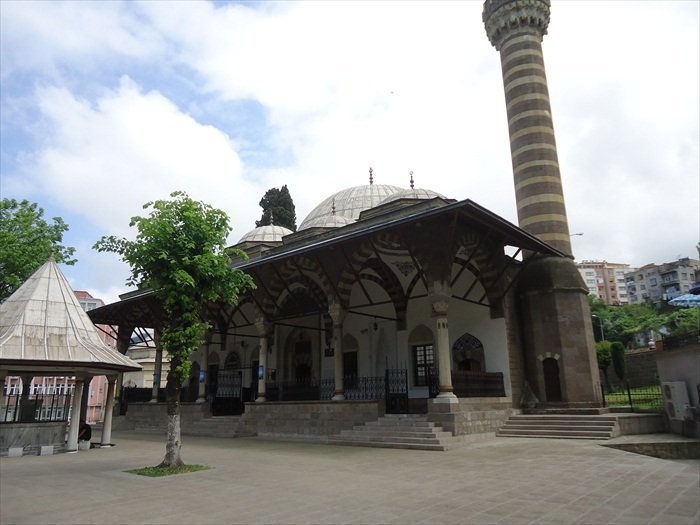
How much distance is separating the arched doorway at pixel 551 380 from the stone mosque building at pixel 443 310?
0.03m

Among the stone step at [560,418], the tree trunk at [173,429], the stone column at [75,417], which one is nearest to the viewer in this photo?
the tree trunk at [173,429]

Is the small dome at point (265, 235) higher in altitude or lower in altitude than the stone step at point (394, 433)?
higher

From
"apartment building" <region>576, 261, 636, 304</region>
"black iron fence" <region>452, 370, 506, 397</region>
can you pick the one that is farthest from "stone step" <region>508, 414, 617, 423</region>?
"apartment building" <region>576, 261, 636, 304</region>

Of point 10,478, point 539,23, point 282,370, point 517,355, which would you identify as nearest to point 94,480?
point 10,478

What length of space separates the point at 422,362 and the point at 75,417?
986 cm

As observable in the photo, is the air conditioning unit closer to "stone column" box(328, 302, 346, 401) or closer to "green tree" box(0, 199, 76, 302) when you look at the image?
"stone column" box(328, 302, 346, 401)

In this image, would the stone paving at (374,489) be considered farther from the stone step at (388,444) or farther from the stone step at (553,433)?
the stone step at (553,433)

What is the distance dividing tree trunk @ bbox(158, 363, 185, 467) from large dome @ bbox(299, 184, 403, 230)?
17.4 meters

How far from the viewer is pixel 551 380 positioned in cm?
1445

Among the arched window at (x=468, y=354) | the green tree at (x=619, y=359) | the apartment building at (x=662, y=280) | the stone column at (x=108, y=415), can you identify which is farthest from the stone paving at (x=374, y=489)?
the apartment building at (x=662, y=280)

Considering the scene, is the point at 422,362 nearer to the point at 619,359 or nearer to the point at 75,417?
the point at 75,417

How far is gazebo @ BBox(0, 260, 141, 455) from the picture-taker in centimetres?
1076

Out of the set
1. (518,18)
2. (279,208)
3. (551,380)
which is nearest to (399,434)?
(551,380)

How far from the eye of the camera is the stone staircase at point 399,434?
10.3 meters
